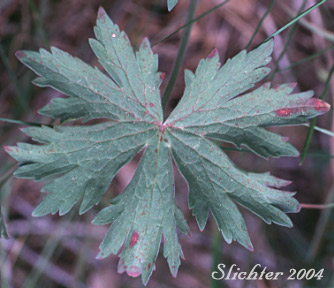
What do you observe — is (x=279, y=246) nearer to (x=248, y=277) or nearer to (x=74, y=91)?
(x=248, y=277)

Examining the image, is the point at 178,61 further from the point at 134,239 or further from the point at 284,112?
the point at 134,239

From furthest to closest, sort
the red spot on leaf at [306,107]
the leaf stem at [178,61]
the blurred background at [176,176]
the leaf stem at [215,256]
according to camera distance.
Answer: the blurred background at [176,176] → the leaf stem at [215,256] → the leaf stem at [178,61] → the red spot on leaf at [306,107]

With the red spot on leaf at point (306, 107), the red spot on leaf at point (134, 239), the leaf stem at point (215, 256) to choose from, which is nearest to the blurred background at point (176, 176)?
the leaf stem at point (215, 256)

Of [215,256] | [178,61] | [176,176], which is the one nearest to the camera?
[178,61]

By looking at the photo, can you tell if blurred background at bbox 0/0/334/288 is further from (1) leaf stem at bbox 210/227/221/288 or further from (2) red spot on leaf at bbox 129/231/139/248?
(2) red spot on leaf at bbox 129/231/139/248

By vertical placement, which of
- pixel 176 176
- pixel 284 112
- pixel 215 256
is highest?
pixel 284 112

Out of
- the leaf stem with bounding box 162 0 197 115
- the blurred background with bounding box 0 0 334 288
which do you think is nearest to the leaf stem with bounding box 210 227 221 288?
the blurred background with bounding box 0 0 334 288

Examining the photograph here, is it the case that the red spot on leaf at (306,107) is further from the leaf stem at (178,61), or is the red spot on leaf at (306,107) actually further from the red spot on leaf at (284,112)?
the leaf stem at (178,61)

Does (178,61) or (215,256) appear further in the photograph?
(215,256)

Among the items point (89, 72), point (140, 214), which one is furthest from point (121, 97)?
point (140, 214)

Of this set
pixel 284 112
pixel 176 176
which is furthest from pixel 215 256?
pixel 284 112
